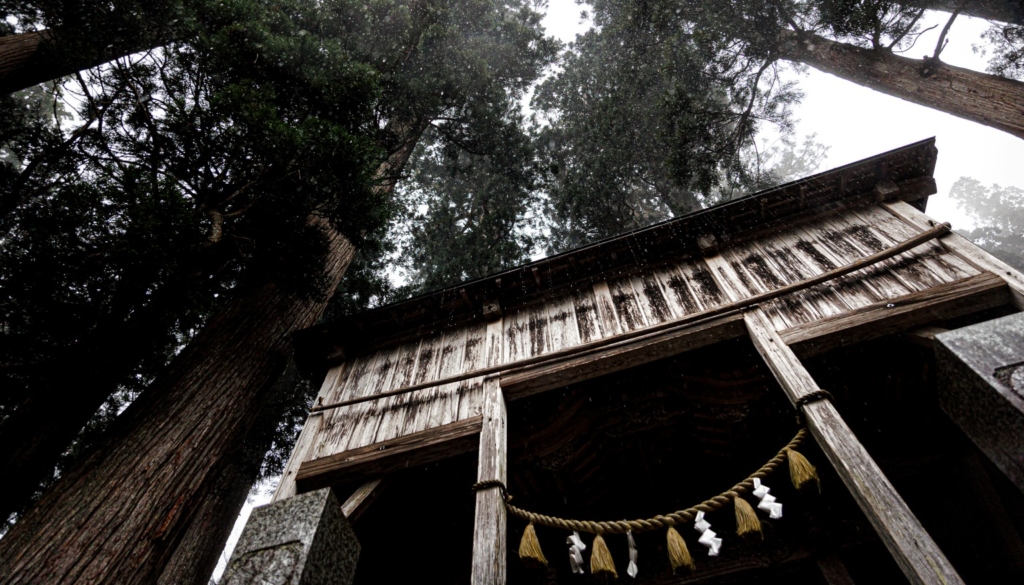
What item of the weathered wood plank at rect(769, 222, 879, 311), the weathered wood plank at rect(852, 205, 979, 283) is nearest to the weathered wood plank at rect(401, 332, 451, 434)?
the weathered wood plank at rect(769, 222, 879, 311)

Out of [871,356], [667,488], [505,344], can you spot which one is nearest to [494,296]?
[505,344]

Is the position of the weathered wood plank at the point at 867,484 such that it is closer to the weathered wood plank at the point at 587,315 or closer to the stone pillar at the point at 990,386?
the stone pillar at the point at 990,386

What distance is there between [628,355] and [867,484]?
211 centimetres

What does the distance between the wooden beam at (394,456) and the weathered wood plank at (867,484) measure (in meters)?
2.76

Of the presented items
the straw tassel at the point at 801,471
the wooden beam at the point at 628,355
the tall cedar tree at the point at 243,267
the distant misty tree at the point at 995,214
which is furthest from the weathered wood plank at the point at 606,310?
the distant misty tree at the point at 995,214

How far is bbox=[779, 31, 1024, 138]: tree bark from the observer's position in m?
6.37

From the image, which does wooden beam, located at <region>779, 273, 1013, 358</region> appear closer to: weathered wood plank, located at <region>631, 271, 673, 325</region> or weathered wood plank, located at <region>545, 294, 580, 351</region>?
weathered wood plank, located at <region>631, 271, 673, 325</region>

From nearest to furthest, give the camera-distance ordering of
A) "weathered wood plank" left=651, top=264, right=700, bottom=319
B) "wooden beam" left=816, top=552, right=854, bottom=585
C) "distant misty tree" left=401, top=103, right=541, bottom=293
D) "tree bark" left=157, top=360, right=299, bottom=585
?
"wooden beam" left=816, top=552, right=854, bottom=585, "weathered wood plank" left=651, top=264, right=700, bottom=319, "tree bark" left=157, top=360, right=299, bottom=585, "distant misty tree" left=401, top=103, right=541, bottom=293

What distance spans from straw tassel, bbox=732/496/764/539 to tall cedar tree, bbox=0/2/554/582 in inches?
191

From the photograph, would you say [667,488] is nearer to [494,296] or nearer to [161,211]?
[494,296]

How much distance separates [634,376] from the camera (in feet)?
17.3

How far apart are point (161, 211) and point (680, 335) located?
5063mm

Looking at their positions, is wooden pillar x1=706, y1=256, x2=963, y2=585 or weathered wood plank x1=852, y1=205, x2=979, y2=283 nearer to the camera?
wooden pillar x1=706, y1=256, x2=963, y2=585

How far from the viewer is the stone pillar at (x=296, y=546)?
2.40m
